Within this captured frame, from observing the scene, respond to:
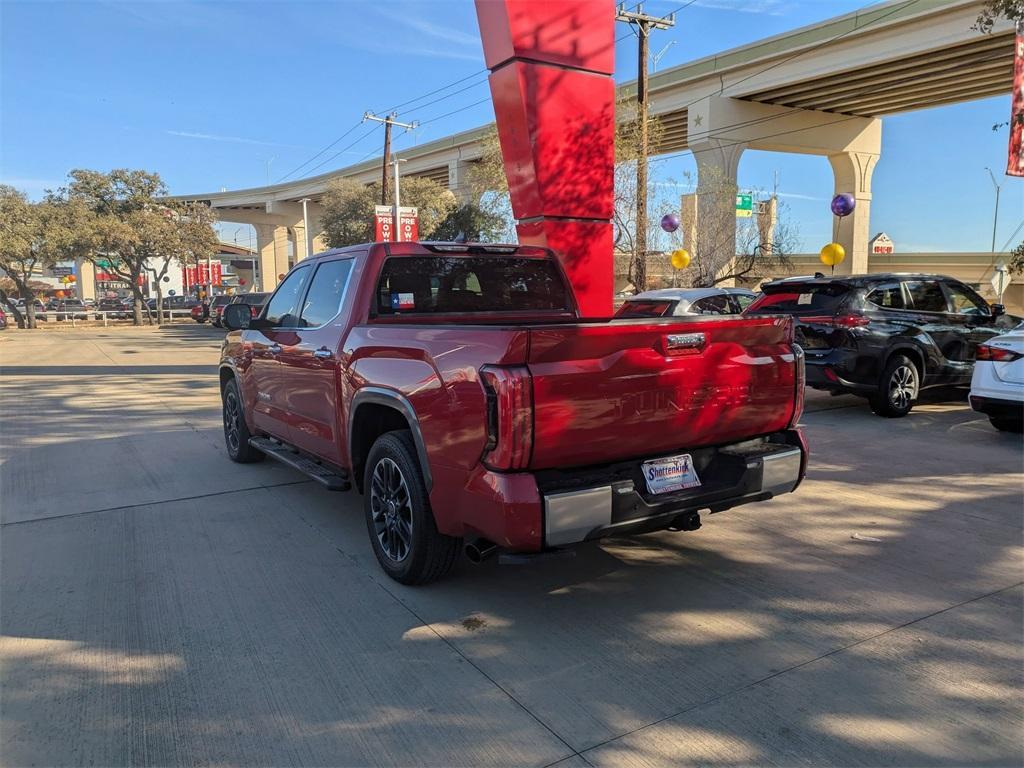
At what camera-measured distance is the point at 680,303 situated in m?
11.7

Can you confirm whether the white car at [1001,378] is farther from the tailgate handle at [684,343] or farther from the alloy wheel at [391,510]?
the alloy wheel at [391,510]

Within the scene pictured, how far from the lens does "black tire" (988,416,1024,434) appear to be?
8026 millimetres


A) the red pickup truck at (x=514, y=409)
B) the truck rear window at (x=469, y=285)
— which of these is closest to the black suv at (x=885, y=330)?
the truck rear window at (x=469, y=285)

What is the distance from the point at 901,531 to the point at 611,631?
2.60m

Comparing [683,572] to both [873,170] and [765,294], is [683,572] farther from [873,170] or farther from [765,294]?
[873,170]

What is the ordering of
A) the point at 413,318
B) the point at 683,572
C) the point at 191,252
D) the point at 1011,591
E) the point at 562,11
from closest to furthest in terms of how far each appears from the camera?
the point at 1011,591, the point at 683,572, the point at 413,318, the point at 562,11, the point at 191,252

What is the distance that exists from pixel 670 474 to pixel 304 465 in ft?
9.22

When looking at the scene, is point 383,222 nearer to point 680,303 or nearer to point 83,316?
point 680,303

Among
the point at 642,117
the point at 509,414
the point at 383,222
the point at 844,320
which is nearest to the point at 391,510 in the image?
the point at 509,414

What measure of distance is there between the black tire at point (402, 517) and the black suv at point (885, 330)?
19.2ft

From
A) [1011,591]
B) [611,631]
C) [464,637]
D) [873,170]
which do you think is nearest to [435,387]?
[464,637]

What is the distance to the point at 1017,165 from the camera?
10.4 meters

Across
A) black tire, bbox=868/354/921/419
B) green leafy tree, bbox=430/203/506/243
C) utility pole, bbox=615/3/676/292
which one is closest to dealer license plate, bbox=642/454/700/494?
black tire, bbox=868/354/921/419

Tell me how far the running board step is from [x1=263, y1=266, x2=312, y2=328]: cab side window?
1.00m
